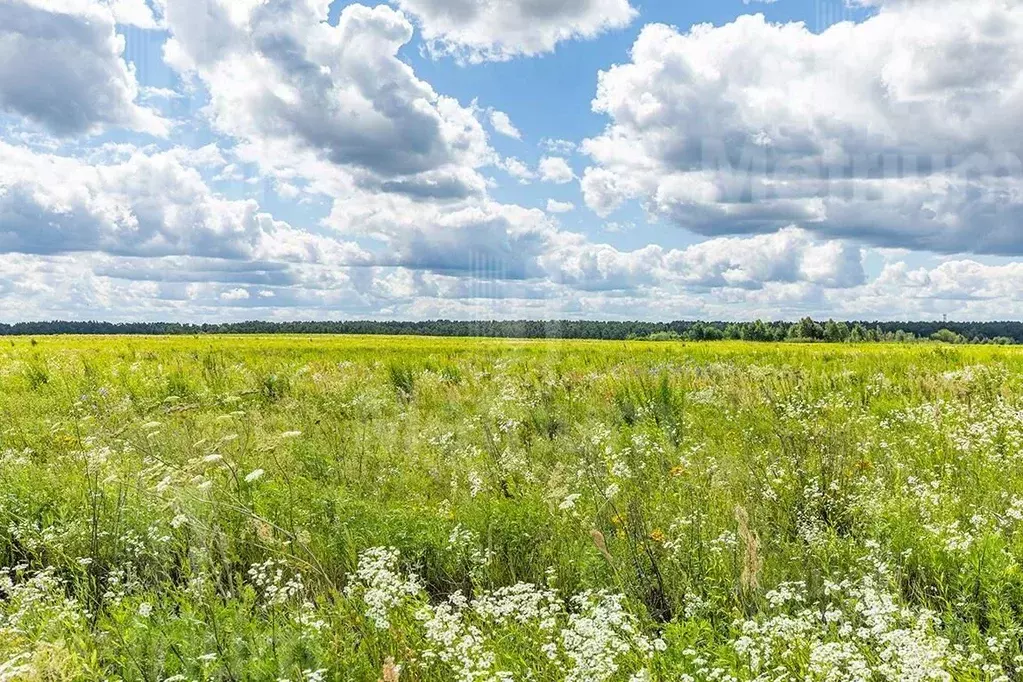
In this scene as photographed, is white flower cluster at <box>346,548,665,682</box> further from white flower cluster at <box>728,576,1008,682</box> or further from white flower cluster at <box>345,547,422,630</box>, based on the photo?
white flower cluster at <box>728,576,1008,682</box>

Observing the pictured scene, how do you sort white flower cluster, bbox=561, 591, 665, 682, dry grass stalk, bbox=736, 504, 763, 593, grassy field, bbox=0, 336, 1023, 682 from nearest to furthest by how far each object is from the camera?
white flower cluster, bbox=561, 591, 665, 682 < grassy field, bbox=0, 336, 1023, 682 < dry grass stalk, bbox=736, 504, 763, 593

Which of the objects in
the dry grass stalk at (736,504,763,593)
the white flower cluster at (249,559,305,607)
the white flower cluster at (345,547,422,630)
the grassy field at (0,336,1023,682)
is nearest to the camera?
the grassy field at (0,336,1023,682)

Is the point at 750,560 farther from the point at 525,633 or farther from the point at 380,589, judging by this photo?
the point at 380,589

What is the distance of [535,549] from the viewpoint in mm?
4289

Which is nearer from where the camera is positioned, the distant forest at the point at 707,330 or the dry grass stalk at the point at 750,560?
the dry grass stalk at the point at 750,560

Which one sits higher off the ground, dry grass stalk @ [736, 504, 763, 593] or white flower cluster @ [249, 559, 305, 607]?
dry grass stalk @ [736, 504, 763, 593]

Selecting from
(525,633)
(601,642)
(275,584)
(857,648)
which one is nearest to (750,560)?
(857,648)

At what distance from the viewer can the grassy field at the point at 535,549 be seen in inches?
114

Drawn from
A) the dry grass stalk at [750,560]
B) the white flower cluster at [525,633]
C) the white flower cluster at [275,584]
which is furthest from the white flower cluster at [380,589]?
the dry grass stalk at [750,560]

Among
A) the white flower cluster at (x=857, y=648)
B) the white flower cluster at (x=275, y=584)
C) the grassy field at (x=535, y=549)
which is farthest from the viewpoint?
the white flower cluster at (x=275, y=584)

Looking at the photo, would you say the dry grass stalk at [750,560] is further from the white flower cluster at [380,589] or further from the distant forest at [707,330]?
the distant forest at [707,330]

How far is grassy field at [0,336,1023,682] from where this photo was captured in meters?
2.90

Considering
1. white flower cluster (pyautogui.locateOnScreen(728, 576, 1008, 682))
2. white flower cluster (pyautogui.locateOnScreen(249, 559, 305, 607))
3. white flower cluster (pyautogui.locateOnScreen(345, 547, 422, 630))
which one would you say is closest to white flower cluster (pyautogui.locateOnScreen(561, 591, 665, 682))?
white flower cluster (pyautogui.locateOnScreen(728, 576, 1008, 682))

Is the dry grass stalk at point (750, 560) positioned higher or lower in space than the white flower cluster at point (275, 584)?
higher
